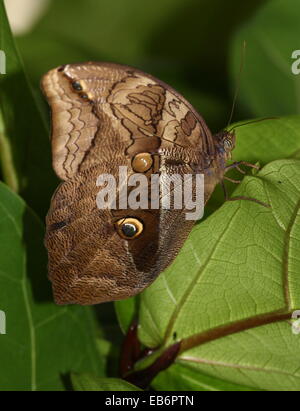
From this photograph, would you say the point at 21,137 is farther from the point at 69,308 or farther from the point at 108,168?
the point at 69,308

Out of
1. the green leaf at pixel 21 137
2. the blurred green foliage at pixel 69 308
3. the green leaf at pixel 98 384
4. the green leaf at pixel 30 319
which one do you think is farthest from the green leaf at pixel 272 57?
the green leaf at pixel 98 384

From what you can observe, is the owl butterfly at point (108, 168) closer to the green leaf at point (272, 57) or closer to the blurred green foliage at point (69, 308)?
the blurred green foliage at point (69, 308)

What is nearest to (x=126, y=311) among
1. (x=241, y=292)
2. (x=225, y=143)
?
(x=241, y=292)

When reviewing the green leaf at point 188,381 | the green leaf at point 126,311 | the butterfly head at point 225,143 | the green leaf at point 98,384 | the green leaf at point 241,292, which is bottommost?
the green leaf at point 188,381

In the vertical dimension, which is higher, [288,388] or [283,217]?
[283,217]

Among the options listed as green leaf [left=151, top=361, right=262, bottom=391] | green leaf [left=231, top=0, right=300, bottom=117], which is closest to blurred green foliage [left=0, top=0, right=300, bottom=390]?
green leaf [left=151, top=361, right=262, bottom=391]

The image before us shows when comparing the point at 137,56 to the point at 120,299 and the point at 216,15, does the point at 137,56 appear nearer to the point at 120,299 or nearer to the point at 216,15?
the point at 216,15
